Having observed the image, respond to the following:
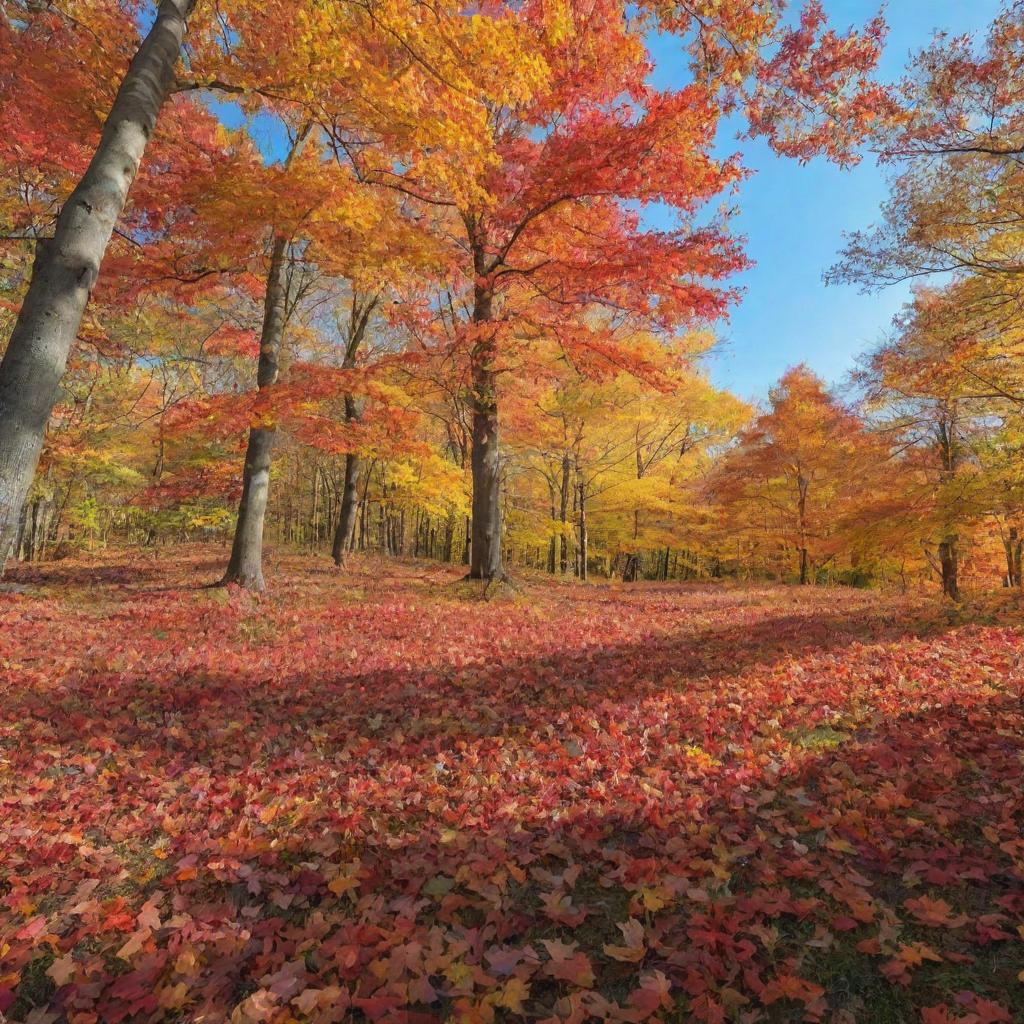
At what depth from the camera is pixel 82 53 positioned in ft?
20.3

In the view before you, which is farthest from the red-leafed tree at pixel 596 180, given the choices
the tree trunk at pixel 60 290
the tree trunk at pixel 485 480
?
the tree trunk at pixel 60 290

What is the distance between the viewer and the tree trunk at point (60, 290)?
3408mm

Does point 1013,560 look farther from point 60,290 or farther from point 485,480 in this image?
point 60,290

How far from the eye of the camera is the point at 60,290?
12.1 ft

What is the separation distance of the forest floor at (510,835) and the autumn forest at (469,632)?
0.09 feet

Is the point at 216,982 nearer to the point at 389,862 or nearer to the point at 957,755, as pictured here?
the point at 389,862

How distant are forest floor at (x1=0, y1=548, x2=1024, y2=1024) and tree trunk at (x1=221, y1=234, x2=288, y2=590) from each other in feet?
13.0

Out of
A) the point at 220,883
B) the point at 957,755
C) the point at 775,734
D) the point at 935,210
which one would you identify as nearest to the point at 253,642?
the point at 220,883

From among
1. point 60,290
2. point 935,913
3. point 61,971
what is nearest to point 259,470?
point 60,290

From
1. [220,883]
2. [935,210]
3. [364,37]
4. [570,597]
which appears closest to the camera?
[220,883]

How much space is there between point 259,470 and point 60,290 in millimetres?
8125

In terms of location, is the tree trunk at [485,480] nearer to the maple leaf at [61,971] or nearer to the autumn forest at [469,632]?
the autumn forest at [469,632]

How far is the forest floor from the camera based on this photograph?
7.36 ft

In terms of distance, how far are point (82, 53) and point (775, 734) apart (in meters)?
9.86
